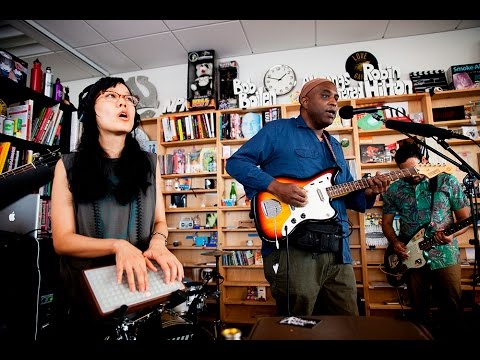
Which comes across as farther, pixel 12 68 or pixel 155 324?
pixel 12 68

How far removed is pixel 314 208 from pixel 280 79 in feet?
9.23

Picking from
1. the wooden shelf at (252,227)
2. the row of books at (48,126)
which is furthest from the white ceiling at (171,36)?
the row of books at (48,126)

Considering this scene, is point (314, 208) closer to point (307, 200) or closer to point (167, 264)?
point (307, 200)

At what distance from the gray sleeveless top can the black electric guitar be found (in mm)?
2467

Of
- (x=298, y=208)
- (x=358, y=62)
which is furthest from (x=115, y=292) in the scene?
(x=358, y=62)

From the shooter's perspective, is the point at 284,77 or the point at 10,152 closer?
the point at 10,152

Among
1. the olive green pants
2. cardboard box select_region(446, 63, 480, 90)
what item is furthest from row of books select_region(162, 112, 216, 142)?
cardboard box select_region(446, 63, 480, 90)

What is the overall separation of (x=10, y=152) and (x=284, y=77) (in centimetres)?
323

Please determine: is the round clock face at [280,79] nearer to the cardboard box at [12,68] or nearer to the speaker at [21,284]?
the cardboard box at [12,68]

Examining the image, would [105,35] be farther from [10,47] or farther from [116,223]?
[116,223]

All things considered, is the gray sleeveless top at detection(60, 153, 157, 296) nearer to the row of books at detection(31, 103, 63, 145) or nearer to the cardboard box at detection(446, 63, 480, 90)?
the row of books at detection(31, 103, 63, 145)

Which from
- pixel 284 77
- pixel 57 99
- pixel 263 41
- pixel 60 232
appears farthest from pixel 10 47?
pixel 60 232

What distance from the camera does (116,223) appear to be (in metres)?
0.86

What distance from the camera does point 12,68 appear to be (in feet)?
Answer: 8.26
